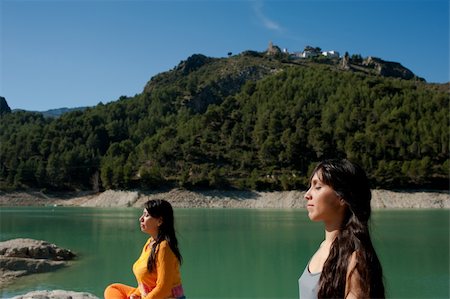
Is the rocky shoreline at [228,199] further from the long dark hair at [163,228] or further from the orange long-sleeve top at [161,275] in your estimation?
the orange long-sleeve top at [161,275]

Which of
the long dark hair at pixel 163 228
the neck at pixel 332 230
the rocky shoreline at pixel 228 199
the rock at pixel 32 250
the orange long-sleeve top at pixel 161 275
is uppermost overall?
the neck at pixel 332 230

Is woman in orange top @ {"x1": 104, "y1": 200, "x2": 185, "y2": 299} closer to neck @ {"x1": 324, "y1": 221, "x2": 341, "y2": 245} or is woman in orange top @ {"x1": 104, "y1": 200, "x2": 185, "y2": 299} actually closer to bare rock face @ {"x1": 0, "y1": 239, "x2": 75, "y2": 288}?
neck @ {"x1": 324, "y1": 221, "x2": 341, "y2": 245}

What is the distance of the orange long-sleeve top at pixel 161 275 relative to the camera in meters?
4.43

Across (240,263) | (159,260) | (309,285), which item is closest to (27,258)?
(240,263)

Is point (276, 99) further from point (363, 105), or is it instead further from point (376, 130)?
point (376, 130)

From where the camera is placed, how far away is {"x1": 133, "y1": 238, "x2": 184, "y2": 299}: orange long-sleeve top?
4.43 metres

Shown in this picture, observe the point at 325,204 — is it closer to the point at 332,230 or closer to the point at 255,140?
the point at 332,230

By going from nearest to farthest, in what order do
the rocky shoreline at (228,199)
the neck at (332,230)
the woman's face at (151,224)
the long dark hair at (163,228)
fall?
the neck at (332,230) → the long dark hair at (163,228) → the woman's face at (151,224) → the rocky shoreline at (228,199)

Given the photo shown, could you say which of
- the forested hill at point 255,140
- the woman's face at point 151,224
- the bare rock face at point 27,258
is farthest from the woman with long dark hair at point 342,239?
the forested hill at point 255,140

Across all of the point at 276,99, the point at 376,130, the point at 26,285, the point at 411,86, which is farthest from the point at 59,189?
the point at 411,86

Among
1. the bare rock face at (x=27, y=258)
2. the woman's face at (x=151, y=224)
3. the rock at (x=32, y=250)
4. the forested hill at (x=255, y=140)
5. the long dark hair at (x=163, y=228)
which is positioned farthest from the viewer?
the forested hill at (x=255, y=140)

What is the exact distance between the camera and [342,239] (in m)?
2.28

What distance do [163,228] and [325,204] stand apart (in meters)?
2.59

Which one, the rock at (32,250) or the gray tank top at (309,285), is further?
the rock at (32,250)
